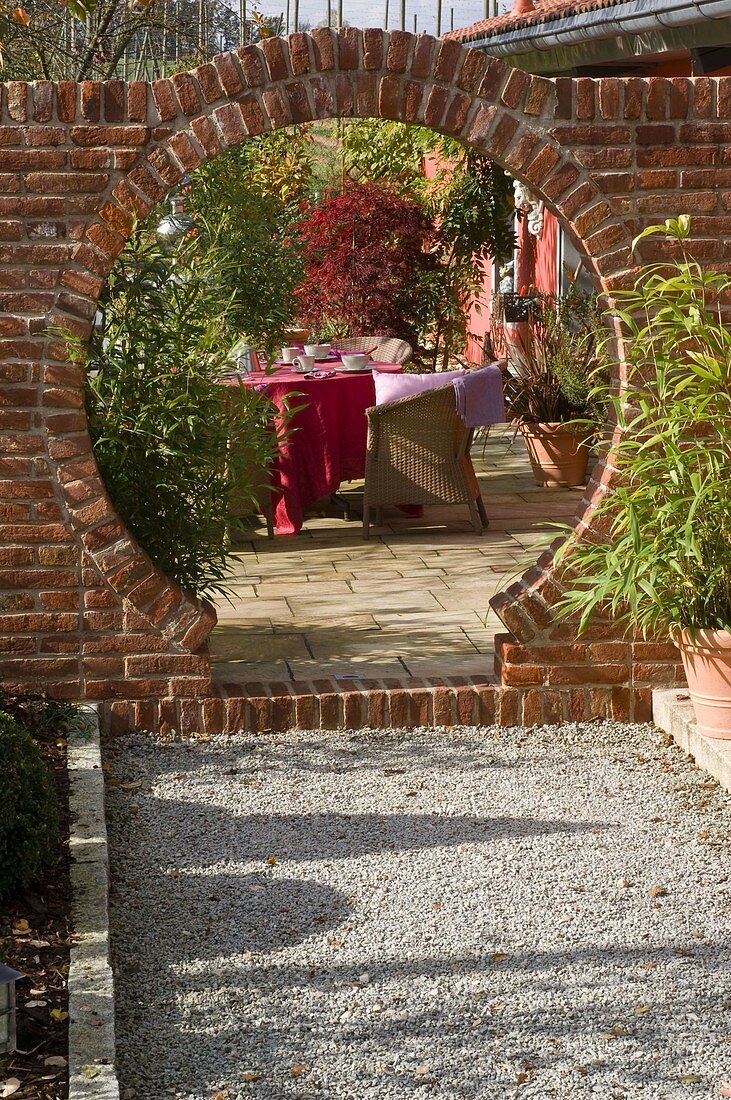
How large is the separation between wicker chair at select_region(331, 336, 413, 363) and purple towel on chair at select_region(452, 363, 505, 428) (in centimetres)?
150

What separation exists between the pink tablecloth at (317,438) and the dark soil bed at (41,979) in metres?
3.95

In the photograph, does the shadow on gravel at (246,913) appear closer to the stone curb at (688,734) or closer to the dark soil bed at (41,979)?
the dark soil bed at (41,979)

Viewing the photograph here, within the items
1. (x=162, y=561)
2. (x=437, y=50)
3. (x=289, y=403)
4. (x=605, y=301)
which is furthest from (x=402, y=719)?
(x=289, y=403)

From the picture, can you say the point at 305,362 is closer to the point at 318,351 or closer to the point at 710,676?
the point at 318,351

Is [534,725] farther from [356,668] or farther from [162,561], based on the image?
[162,561]

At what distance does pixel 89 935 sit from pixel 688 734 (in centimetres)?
219

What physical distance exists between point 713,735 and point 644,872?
0.82 m

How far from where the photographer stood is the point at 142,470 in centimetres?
488

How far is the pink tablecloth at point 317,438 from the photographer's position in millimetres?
7621

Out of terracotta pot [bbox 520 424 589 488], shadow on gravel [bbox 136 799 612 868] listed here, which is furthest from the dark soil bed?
terracotta pot [bbox 520 424 589 488]

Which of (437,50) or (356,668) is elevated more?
(437,50)

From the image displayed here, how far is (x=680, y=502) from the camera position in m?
4.21

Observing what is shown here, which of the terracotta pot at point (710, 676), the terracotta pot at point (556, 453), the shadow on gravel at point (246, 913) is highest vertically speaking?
the terracotta pot at point (556, 453)

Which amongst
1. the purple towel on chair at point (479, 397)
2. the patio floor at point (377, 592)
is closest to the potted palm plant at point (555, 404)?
the patio floor at point (377, 592)
